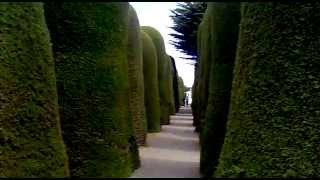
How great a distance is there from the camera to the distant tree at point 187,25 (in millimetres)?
38500

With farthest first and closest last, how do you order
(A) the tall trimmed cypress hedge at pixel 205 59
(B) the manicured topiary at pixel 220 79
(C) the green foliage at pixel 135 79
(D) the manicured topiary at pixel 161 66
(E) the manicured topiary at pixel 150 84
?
1. (D) the manicured topiary at pixel 161 66
2. (E) the manicured topiary at pixel 150 84
3. (C) the green foliage at pixel 135 79
4. (A) the tall trimmed cypress hedge at pixel 205 59
5. (B) the manicured topiary at pixel 220 79

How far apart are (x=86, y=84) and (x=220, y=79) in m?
2.19

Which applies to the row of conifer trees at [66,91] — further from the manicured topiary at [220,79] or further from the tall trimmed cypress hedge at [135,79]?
the manicured topiary at [220,79]


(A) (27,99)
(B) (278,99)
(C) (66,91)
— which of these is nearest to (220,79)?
(C) (66,91)

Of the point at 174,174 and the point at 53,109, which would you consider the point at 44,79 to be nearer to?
the point at 53,109

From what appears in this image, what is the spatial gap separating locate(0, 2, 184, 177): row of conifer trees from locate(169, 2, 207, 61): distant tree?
1012 inches

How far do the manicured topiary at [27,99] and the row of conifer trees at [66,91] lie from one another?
0.04ft

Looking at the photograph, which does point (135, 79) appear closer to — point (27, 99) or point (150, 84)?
point (150, 84)

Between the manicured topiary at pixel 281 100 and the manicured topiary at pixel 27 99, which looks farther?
the manicured topiary at pixel 27 99

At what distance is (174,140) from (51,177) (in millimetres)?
10119

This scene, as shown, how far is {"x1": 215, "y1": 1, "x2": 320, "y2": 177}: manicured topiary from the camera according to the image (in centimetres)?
510

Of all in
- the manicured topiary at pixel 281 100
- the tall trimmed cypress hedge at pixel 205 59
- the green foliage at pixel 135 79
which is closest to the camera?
the manicured topiary at pixel 281 100

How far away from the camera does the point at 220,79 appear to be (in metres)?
8.56

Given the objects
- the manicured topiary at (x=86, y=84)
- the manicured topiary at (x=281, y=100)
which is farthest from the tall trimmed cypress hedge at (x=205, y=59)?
the manicured topiary at (x=281, y=100)
